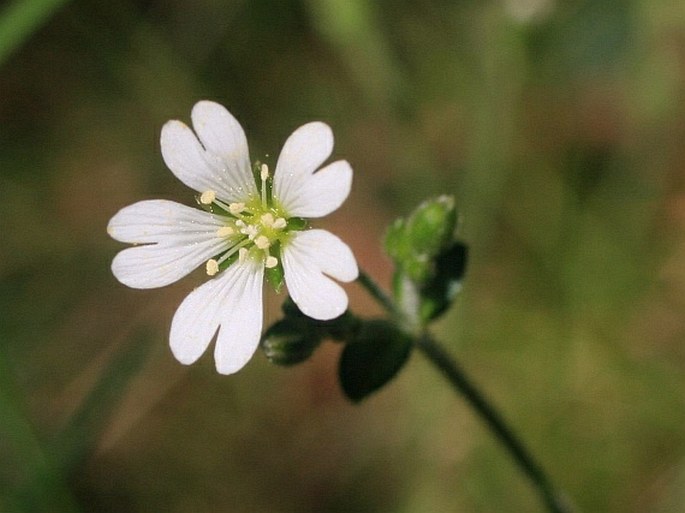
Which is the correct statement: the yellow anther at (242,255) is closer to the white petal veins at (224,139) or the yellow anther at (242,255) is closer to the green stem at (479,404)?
the white petal veins at (224,139)

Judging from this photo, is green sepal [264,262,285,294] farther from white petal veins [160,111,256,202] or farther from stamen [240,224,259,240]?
white petal veins [160,111,256,202]

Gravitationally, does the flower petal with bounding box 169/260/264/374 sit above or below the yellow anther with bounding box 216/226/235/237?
below

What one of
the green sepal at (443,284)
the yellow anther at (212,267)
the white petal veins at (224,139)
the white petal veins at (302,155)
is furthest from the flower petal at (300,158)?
the green sepal at (443,284)

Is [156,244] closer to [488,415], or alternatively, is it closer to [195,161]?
[195,161]

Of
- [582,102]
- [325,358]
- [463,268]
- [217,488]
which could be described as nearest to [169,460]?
[217,488]

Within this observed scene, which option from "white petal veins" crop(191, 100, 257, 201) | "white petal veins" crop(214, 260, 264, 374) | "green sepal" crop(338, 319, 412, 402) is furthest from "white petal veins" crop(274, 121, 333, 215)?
"green sepal" crop(338, 319, 412, 402)

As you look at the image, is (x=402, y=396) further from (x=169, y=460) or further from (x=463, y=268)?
(x=463, y=268)

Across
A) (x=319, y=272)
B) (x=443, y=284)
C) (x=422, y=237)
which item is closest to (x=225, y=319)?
(x=319, y=272)
